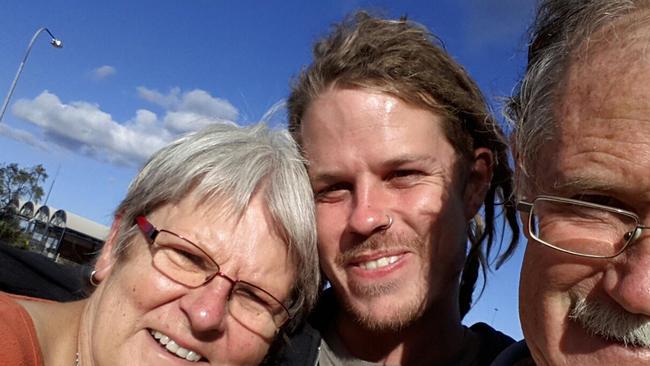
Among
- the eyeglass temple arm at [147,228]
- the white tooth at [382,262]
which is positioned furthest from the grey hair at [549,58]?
the eyeglass temple arm at [147,228]

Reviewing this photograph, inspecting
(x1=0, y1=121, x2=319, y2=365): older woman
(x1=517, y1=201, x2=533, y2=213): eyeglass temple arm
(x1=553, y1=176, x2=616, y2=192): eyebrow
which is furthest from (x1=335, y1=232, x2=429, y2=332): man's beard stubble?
(x1=553, y1=176, x2=616, y2=192): eyebrow

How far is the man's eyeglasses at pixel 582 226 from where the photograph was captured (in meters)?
1.35

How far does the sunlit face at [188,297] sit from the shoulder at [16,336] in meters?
0.33

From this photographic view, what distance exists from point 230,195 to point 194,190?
0.15 metres

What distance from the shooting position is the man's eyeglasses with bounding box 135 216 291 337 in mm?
2168

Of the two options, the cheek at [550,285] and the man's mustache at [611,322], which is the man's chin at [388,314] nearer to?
the cheek at [550,285]

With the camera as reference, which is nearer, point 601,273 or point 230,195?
point 601,273

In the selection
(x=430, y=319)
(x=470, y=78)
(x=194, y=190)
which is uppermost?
(x=470, y=78)

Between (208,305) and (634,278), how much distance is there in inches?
58.4

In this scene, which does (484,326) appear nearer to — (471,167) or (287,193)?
(471,167)

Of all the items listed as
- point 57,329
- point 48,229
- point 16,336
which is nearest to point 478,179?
point 57,329

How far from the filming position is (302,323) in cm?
261

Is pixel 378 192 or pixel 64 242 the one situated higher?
pixel 378 192

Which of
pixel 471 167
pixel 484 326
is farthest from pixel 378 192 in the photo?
pixel 484 326
